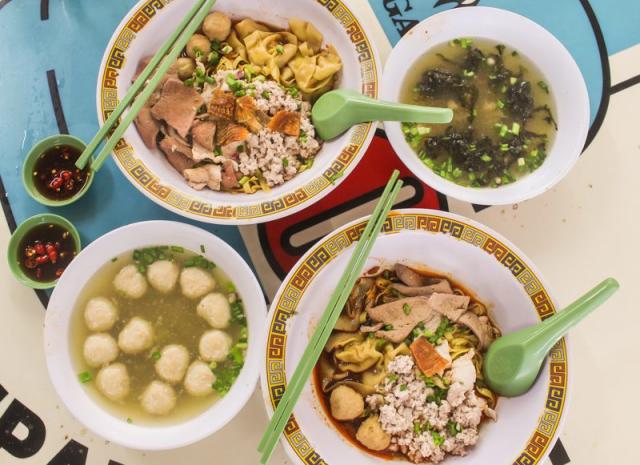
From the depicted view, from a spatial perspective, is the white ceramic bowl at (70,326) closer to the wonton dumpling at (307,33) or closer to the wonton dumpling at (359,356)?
the wonton dumpling at (359,356)

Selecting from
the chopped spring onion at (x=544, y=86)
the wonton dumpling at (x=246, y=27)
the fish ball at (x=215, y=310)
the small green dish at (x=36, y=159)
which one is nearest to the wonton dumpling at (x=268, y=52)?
the wonton dumpling at (x=246, y=27)

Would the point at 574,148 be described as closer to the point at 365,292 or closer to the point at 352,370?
the point at 365,292

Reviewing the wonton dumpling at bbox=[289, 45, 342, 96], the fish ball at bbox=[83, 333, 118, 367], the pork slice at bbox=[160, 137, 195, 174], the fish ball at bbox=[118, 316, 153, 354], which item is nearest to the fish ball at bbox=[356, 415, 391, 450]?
the fish ball at bbox=[118, 316, 153, 354]

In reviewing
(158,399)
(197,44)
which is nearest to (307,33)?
(197,44)

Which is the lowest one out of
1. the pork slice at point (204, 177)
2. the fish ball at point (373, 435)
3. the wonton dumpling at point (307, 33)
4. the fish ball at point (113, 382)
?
the fish ball at point (113, 382)

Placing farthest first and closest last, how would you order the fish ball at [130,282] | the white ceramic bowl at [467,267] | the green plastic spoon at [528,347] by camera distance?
the fish ball at [130,282], the white ceramic bowl at [467,267], the green plastic spoon at [528,347]

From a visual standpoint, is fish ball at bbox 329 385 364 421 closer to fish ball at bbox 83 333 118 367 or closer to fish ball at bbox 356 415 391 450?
A: fish ball at bbox 356 415 391 450

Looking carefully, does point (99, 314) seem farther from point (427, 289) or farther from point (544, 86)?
point (544, 86)
